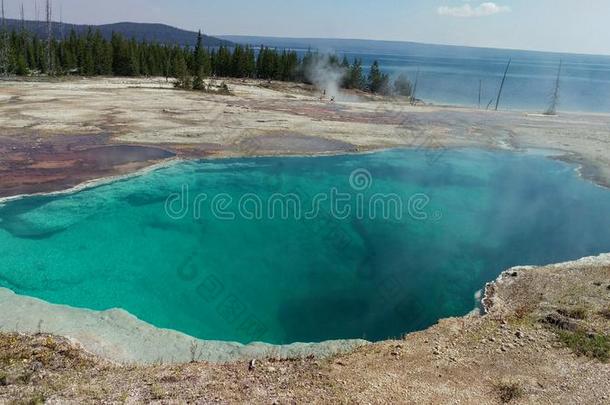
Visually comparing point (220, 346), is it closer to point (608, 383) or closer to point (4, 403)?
point (4, 403)

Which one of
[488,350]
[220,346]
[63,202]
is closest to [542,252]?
[488,350]

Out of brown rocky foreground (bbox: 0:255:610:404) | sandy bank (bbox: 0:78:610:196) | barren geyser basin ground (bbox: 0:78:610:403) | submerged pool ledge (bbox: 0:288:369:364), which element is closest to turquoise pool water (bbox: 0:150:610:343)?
barren geyser basin ground (bbox: 0:78:610:403)

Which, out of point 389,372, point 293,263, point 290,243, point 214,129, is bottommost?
point 293,263

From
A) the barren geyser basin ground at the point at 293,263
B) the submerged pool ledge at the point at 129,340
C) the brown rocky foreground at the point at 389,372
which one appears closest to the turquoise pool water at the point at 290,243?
the barren geyser basin ground at the point at 293,263

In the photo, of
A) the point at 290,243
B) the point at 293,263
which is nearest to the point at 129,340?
the point at 293,263

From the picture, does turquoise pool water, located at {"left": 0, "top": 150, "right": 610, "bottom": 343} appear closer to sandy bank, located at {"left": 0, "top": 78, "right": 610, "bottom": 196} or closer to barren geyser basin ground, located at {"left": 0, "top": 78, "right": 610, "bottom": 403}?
barren geyser basin ground, located at {"left": 0, "top": 78, "right": 610, "bottom": 403}

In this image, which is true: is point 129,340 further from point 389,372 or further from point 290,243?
point 290,243
